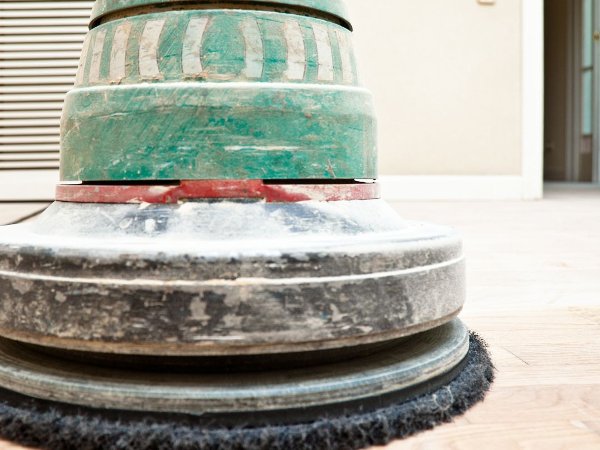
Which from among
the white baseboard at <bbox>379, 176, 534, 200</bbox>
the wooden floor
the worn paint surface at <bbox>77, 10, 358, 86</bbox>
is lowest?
the white baseboard at <bbox>379, 176, 534, 200</bbox>

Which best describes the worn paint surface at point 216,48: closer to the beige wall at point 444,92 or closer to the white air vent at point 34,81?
the white air vent at point 34,81

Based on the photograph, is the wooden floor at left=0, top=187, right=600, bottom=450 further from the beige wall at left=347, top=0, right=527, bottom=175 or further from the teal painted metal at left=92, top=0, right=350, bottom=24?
the beige wall at left=347, top=0, right=527, bottom=175

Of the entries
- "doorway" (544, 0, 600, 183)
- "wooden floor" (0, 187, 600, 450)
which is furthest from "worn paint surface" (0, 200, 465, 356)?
"doorway" (544, 0, 600, 183)

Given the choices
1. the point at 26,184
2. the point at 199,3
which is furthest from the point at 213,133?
the point at 26,184

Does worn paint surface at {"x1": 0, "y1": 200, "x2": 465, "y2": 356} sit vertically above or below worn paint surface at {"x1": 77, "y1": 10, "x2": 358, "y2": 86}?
below

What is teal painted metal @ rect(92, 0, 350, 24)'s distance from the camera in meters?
0.85

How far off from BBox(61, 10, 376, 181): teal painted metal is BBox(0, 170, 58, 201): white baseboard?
4.19 meters

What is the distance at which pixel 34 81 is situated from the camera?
472cm

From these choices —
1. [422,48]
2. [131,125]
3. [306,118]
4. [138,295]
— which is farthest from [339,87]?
[422,48]

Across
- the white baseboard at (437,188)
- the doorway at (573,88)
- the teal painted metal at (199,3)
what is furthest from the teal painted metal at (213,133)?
the doorway at (573,88)

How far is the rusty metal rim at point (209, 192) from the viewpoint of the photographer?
801 mm

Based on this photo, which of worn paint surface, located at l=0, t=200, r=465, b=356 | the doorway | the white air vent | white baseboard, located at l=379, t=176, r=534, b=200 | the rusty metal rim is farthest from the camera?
the doorway

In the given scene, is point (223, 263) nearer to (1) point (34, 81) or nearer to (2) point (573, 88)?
(1) point (34, 81)

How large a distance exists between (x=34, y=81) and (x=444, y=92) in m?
3.24
